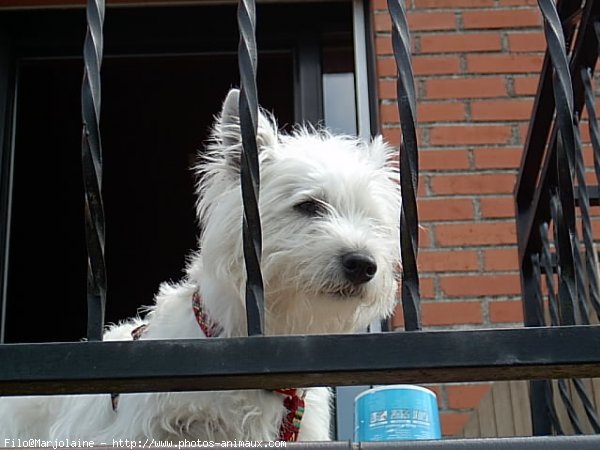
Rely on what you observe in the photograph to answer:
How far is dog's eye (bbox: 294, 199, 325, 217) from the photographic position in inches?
112

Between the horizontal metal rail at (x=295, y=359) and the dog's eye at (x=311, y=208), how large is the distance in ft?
5.18

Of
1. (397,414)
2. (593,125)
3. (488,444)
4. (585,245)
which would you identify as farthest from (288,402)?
(488,444)

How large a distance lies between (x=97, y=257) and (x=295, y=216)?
56.6 inches

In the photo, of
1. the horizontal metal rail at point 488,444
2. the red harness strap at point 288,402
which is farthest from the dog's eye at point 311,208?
the horizontal metal rail at point 488,444

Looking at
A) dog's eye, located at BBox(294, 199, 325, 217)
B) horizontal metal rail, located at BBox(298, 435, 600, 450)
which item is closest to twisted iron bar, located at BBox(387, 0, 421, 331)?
horizontal metal rail, located at BBox(298, 435, 600, 450)

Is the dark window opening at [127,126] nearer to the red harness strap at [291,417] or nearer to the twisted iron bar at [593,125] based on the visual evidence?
the red harness strap at [291,417]

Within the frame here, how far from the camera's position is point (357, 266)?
262 centimetres

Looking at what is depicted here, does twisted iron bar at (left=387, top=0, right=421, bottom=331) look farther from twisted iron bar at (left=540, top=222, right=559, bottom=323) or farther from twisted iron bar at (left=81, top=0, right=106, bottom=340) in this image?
twisted iron bar at (left=540, top=222, right=559, bottom=323)

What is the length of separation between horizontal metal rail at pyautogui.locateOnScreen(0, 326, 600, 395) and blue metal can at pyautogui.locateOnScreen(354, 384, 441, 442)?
1.54m

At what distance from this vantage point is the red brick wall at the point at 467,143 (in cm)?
442

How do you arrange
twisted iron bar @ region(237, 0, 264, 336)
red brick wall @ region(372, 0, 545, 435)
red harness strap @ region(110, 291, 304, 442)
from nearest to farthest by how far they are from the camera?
twisted iron bar @ region(237, 0, 264, 336)
red harness strap @ region(110, 291, 304, 442)
red brick wall @ region(372, 0, 545, 435)

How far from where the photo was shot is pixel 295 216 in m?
2.82

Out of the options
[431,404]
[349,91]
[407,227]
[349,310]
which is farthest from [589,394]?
[349,91]

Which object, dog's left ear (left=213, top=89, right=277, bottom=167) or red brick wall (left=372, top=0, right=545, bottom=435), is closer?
dog's left ear (left=213, top=89, right=277, bottom=167)
